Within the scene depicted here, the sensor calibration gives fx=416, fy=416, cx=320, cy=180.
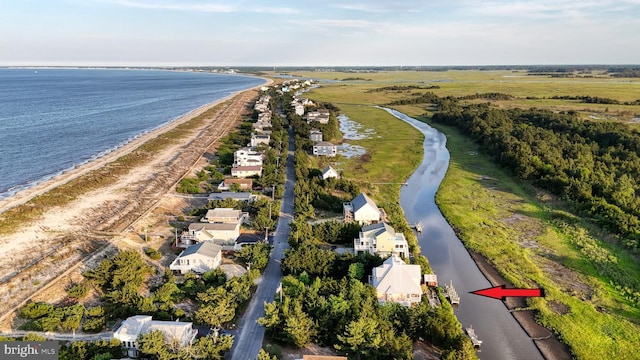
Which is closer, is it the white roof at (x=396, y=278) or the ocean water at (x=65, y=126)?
the white roof at (x=396, y=278)

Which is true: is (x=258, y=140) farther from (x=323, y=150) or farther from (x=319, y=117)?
(x=319, y=117)

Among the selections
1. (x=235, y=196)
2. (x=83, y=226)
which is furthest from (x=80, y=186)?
(x=235, y=196)

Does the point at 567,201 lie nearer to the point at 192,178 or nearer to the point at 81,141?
Result: the point at 192,178

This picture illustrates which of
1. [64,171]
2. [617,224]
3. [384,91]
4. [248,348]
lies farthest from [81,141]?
[384,91]

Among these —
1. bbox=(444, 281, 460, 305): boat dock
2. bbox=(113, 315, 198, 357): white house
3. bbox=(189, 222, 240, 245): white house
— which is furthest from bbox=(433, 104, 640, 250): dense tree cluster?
bbox=(113, 315, 198, 357): white house

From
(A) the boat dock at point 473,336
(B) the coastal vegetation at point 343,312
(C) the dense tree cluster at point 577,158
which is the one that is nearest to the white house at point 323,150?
(C) the dense tree cluster at point 577,158
